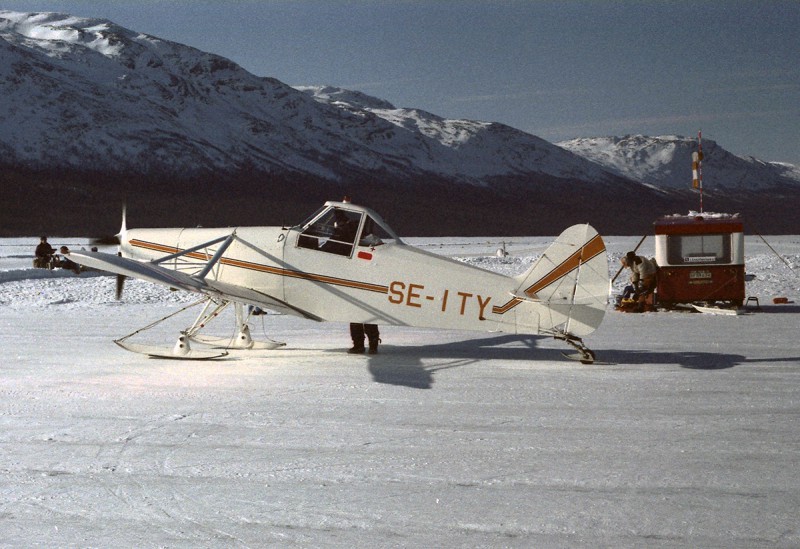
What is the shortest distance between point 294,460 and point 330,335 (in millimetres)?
7708

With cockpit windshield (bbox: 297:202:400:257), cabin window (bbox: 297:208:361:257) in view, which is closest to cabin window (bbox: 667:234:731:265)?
cockpit windshield (bbox: 297:202:400:257)

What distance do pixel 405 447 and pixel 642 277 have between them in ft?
37.2

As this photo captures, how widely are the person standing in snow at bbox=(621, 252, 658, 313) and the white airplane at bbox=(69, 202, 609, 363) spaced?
6534 millimetres

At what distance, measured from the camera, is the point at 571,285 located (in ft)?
32.8

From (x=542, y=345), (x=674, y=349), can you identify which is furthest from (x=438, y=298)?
(x=674, y=349)

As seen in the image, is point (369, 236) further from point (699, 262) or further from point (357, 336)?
point (699, 262)

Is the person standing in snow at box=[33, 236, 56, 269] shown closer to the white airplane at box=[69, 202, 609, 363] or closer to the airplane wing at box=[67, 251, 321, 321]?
the white airplane at box=[69, 202, 609, 363]

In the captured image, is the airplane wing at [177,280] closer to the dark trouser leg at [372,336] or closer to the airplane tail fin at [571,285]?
the dark trouser leg at [372,336]

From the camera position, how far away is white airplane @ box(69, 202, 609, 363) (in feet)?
32.8

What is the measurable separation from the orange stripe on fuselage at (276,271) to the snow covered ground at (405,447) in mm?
979

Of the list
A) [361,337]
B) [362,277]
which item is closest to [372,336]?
[361,337]

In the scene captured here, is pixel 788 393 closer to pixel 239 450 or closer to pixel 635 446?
pixel 635 446

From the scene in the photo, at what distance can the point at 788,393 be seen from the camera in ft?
28.3

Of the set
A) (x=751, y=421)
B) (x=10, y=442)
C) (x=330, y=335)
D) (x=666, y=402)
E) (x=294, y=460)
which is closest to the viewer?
(x=294, y=460)
